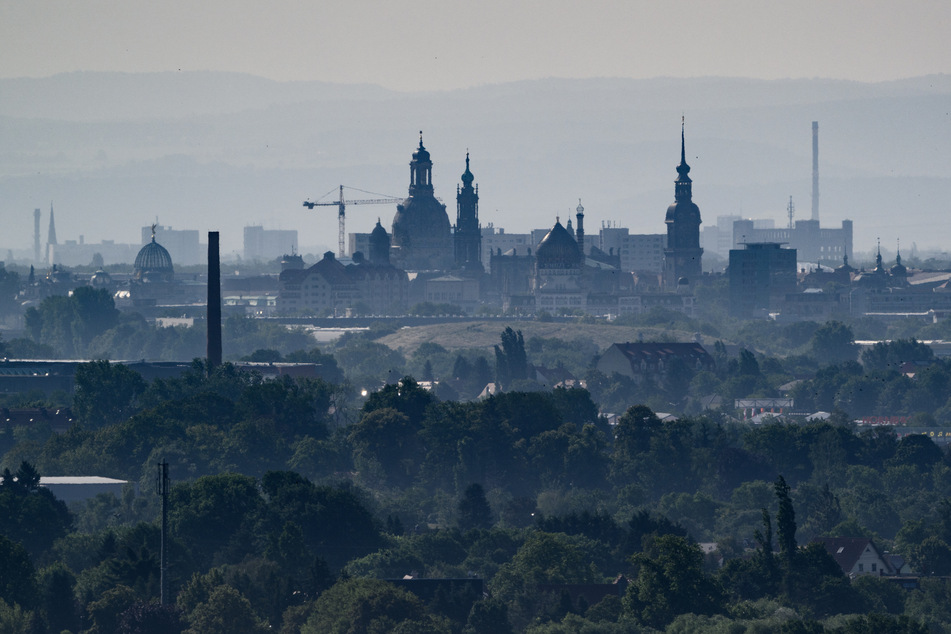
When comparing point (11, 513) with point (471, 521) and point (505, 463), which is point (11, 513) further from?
point (505, 463)

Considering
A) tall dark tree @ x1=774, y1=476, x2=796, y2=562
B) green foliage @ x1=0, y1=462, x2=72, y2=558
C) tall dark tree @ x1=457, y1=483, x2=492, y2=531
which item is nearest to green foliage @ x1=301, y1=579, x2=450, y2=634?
tall dark tree @ x1=774, y1=476, x2=796, y2=562

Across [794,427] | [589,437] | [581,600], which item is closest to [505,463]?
[589,437]

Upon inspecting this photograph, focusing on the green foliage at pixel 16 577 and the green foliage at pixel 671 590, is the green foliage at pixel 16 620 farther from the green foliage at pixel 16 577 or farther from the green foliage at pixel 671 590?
the green foliage at pixel 671 590

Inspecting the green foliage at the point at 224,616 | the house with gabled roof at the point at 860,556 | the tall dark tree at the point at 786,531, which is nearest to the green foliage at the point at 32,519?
the green foliage at the point at 224,616

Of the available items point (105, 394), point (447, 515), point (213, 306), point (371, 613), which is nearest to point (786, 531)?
point (371, 613)

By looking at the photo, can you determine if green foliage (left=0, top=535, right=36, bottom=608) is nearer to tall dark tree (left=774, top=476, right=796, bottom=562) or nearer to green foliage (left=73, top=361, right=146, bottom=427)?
tall dark tree (left=774, top=476, right=796, bottom=562)

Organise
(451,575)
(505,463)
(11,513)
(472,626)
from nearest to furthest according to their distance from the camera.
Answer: (472,626)
(451,575)
(11,513)
(505,463)
